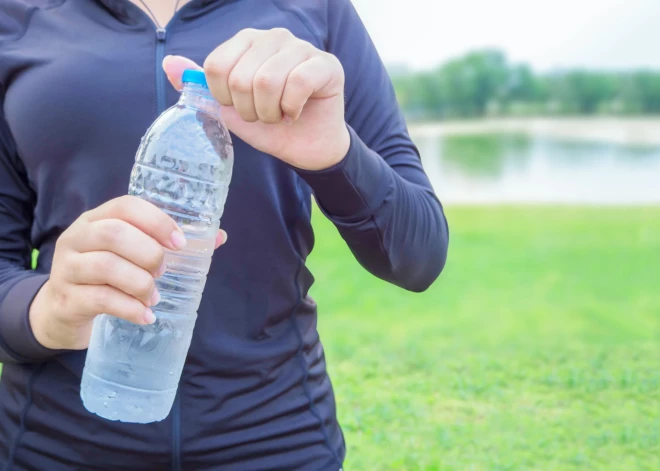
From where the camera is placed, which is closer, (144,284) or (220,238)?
(144,284)

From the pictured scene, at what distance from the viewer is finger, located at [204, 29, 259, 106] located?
2.31 feet

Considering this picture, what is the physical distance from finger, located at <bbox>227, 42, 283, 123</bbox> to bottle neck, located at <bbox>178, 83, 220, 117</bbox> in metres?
0.10

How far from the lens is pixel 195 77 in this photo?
0.78 m

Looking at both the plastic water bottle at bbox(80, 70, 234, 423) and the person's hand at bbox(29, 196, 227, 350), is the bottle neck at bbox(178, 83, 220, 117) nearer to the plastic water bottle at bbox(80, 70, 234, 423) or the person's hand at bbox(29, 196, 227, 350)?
the plastic water bottle at bbox(80, 70, 234, 423)

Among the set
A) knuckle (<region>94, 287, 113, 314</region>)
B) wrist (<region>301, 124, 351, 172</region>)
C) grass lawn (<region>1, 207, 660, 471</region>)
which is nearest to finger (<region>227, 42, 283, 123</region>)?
wrist (<region>301, 124, 351, 172</region>)

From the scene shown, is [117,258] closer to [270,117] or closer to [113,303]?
[113,303]

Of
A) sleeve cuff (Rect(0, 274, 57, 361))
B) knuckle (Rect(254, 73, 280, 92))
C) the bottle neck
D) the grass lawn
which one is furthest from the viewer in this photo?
the grass lawn

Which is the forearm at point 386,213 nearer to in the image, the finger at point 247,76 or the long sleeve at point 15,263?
the finger at point 247,76

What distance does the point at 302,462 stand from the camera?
3.15 feet

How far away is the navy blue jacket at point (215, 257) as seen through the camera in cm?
93

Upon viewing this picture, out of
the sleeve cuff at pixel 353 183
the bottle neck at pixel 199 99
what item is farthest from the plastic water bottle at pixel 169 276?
the sleeve cuff at pixel 353 183

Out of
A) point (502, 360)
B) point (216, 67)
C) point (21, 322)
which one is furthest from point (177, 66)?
point (502, 360)

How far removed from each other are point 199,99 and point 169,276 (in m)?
0.30

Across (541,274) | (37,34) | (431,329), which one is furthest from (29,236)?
(541,274)
